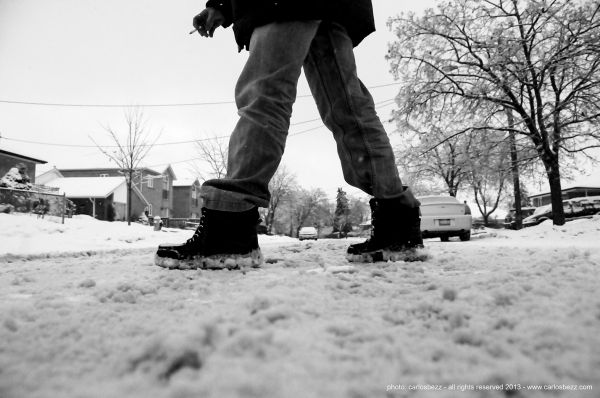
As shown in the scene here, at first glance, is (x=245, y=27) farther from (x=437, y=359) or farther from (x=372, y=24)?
(x=437, y=359)

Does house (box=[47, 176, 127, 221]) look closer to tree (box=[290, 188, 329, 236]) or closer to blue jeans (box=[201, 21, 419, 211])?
tree (box=[290, 188, 329, 236])

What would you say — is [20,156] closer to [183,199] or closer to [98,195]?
[98,195]

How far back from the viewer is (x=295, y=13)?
1717 mm

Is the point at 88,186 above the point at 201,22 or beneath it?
above

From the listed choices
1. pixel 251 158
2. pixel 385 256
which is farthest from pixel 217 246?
pixel 385 256

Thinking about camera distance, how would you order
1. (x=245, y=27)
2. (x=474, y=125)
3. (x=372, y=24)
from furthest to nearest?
(x=474, y=125)
(x=372, y=24)
(x=245, y=27)

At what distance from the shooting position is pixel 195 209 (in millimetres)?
49281

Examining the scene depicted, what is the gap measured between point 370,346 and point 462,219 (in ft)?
37.1

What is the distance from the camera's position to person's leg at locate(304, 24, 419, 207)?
Result: 78.0 inches

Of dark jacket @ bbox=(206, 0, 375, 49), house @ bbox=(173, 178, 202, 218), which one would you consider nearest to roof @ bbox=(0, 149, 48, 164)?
house @ bbox=(173, 178, 202, 218)

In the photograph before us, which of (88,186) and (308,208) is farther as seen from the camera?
(308,208)

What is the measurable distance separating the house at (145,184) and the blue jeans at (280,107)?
117ft

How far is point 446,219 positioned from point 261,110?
10366mm

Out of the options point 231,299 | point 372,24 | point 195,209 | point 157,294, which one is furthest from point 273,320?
point 195,209
